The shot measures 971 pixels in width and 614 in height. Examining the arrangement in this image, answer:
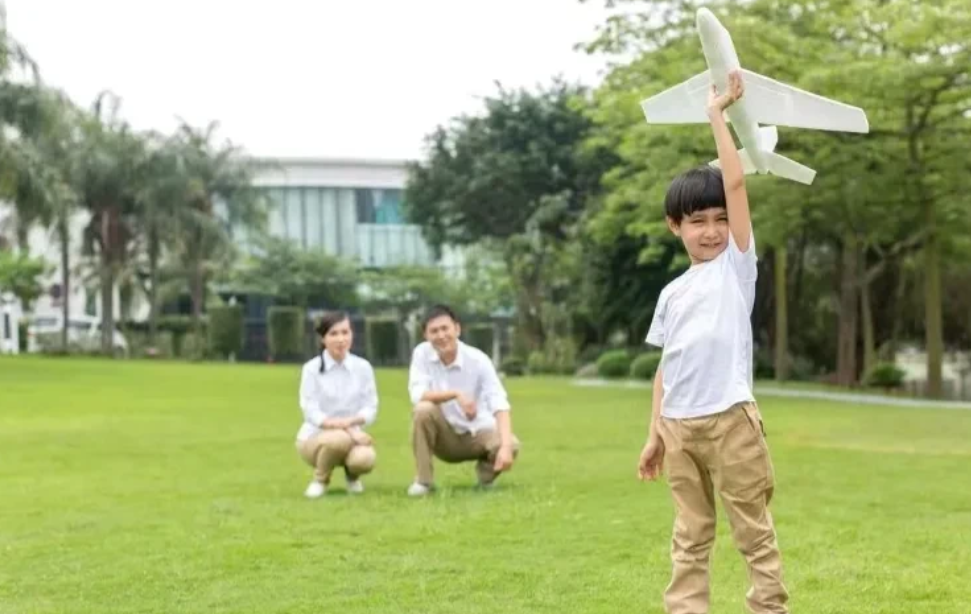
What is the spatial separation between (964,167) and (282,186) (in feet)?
168

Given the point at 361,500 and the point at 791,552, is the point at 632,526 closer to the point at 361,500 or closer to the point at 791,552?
the point at 791,552

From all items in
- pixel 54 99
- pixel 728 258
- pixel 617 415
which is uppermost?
pixel 54 99

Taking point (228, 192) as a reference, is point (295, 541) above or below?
below

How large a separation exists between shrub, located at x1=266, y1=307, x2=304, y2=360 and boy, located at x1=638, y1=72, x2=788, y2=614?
4995cm

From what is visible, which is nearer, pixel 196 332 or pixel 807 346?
pixel 807 346

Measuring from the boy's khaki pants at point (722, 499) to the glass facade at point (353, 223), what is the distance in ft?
217

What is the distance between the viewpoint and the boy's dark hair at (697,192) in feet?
13.7

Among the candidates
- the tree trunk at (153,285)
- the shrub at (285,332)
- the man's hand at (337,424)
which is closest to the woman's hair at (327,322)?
the man's hand at (337,424)

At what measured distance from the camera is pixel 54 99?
112ft

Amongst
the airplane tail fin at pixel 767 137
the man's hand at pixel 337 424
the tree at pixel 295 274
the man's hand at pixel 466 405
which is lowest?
the man's hand at pixel 337 424

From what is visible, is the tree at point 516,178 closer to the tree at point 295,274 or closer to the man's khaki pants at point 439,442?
the tree at point 295,274

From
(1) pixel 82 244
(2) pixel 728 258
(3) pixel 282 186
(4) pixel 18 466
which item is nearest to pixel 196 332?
(1) pixel 82 244

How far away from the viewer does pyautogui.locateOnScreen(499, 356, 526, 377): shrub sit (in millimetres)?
42500

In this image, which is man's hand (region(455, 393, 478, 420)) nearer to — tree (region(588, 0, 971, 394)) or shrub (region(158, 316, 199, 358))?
tree (region(588, 0, 971, 394))
